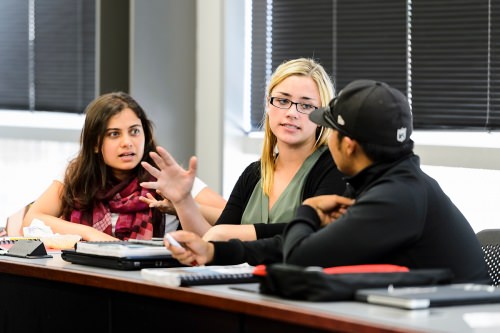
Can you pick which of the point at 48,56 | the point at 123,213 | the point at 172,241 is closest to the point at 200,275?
the point at 172,241

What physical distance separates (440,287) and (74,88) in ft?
12.5

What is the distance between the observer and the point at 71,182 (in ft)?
13.3

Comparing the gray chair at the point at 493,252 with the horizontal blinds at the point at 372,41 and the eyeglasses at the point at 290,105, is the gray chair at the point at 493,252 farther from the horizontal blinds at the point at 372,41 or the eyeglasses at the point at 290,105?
the horizontal blinds at the point at 372,41

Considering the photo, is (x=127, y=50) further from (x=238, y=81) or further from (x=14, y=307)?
(x=14, y=307)

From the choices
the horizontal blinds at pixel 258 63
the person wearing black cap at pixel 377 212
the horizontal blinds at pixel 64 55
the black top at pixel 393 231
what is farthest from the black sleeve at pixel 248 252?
the horizontal blinds at pixel 64 55

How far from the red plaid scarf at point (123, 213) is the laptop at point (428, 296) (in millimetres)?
1833

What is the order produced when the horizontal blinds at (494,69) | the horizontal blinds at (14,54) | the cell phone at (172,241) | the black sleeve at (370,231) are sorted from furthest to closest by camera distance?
the horizontal blinds at (14,54) < the horizontal blinds at (494,69) < the cell phone at (172,241) < the black sleeve at (370,231)

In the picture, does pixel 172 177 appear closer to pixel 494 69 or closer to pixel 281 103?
pixel 281 103

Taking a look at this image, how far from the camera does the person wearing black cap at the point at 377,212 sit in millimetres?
2348

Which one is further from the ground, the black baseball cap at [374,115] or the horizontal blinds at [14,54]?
the horizontal blinds at [14,54]

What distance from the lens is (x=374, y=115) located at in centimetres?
248

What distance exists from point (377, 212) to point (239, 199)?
1.20m

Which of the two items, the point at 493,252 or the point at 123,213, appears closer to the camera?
the point at 493,252

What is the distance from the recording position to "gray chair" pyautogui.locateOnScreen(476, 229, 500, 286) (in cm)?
289
